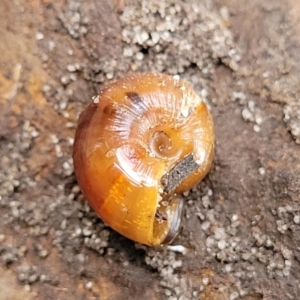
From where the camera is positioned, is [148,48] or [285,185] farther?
[148,48]

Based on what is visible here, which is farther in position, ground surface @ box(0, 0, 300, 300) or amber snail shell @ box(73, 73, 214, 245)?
ground surface @ box(0, 0, 300, 300)

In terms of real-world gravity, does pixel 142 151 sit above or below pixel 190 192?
above

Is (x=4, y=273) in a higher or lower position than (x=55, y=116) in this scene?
lower

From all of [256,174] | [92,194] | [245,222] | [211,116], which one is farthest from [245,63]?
[92,194]

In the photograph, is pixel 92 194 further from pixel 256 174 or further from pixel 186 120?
pixel 256 174
